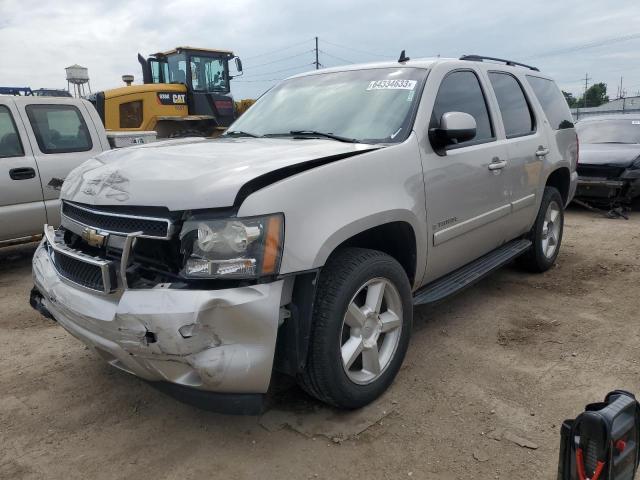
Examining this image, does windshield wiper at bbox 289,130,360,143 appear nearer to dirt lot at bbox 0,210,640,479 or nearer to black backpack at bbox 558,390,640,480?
dirt lot at bbox 0,210,640,479

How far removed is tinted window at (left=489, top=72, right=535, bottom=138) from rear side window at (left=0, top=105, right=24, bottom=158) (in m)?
4.78

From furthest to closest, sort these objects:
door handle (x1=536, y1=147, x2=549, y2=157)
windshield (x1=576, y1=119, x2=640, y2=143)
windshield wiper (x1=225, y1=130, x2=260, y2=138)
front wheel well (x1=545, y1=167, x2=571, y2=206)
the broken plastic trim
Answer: windshield (x1=576, y1=119, x2=640, y2=143) → front wheel well (x1=545, y1=167, x2=571, y2=206) → door handle (x1=536, y1=147, x2=549, y2=157) → windshield wiper (x1=225, y1=130, x2=260, y2=138) → the broken plastic trim

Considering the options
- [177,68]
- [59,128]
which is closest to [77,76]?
[177,68]

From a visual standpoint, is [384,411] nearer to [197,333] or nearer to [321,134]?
[197,333]

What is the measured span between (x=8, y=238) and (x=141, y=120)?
286 inches

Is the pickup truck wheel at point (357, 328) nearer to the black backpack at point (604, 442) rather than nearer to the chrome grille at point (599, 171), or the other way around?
the black backpack at point (604, 442)

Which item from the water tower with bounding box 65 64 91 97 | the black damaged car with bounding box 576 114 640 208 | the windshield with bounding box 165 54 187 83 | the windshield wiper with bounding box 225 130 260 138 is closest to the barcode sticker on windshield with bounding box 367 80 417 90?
the windshield wiper with bounding box 225 130 260 138

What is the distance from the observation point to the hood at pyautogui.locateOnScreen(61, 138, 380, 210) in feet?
7.50

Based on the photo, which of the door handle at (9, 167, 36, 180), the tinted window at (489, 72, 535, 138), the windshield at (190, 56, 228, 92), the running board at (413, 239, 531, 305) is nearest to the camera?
the running board at (413, 239, 531, 305)

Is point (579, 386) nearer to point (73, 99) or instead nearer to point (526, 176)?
point (526, 176)

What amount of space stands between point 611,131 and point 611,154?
1257mm

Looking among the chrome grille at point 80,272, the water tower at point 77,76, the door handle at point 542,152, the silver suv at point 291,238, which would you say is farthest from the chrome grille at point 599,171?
the water tower at point 77,76

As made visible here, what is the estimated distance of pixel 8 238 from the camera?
5.53 m

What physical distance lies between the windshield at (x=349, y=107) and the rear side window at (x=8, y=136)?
2983 millimetres
